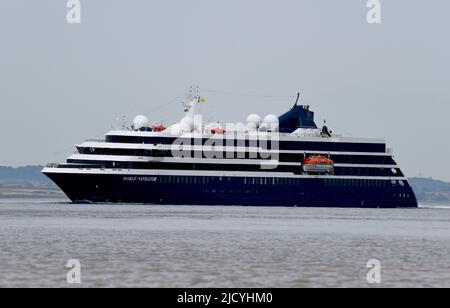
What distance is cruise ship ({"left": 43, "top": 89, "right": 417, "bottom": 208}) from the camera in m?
102

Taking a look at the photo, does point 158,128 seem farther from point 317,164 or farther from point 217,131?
point 317,164

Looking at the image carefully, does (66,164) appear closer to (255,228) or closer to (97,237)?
(255,228)

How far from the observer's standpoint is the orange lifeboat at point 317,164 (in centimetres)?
10862

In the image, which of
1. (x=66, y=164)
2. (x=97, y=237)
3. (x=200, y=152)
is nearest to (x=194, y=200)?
(x=200, y=152)

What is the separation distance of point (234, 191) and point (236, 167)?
252 cm

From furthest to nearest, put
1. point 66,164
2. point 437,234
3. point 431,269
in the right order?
point 66,164 < point 437,234 < point 431,269

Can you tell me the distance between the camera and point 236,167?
107 m

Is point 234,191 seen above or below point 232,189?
below

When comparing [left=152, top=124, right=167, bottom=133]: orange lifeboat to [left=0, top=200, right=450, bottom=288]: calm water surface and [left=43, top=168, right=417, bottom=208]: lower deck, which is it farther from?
[left=0, top=200, right=450, bottom=288]: calm water surface

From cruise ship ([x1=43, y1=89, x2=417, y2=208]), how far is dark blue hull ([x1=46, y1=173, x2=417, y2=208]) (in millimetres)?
102

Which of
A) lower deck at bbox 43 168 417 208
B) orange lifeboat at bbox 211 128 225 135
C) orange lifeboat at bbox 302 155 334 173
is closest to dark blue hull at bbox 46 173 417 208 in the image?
lower deck at bbox 43 168 417 208

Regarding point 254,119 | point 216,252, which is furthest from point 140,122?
point 216,252
